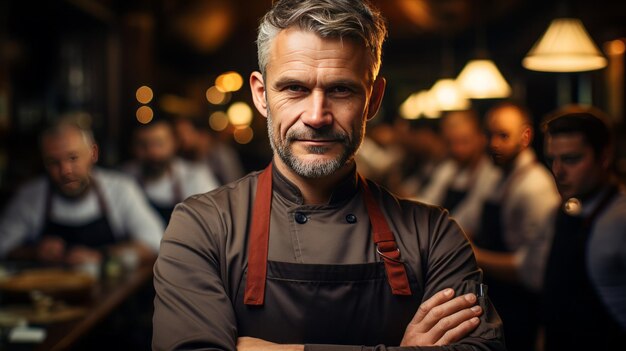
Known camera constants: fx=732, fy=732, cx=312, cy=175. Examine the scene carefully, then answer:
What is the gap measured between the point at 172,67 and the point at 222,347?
44.1 feet

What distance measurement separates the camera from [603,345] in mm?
2781

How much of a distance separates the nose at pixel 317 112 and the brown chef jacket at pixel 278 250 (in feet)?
0.83

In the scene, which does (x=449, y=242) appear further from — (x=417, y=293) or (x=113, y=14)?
(x=113, y=14)

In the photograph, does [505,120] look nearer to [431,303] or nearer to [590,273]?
[431,303]

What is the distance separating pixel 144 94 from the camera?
8.56 meters

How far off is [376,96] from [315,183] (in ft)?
0.88

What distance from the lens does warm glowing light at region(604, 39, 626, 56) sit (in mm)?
8117

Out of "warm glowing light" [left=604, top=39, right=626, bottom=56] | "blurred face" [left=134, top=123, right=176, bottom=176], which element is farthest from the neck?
"warm glowing light" [left=604, top=39, right=626, bottom=56]

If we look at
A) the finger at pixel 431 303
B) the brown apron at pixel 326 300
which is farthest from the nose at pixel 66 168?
the finger at pixel 431 303

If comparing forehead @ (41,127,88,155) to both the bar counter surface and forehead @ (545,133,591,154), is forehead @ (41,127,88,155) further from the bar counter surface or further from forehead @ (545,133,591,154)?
forehead @ (545,133,591,154)

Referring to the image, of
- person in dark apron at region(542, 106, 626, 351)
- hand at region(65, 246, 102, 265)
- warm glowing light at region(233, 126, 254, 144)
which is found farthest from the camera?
warm glowing light at region(233, 126, 254, 144)

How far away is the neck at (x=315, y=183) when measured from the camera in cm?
185

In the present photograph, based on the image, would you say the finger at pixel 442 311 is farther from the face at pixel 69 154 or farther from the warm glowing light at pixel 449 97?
the warm glowing light at pixel 449 97

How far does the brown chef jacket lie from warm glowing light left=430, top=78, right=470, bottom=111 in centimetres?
547
